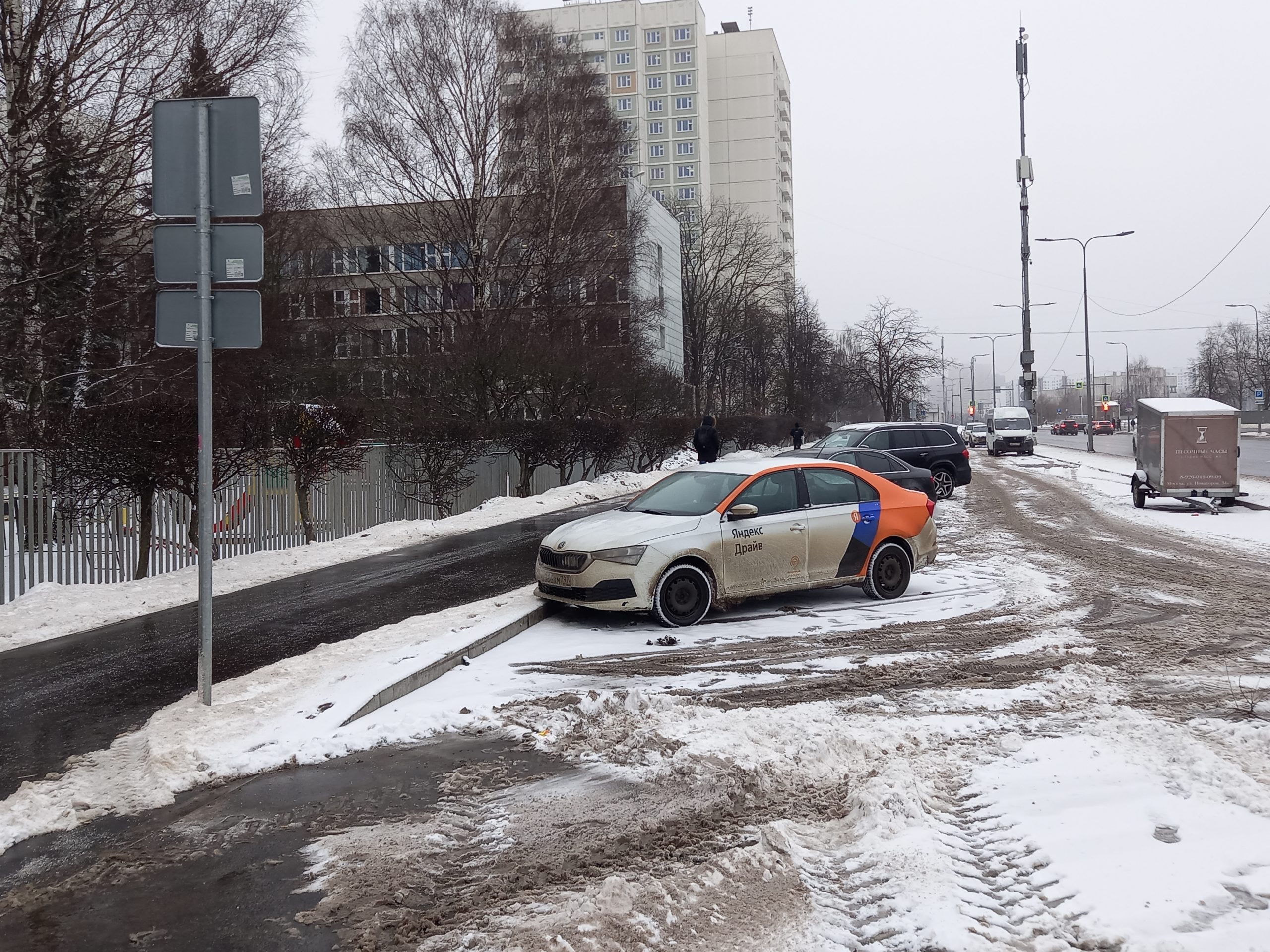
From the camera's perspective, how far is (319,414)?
16516 millimetres

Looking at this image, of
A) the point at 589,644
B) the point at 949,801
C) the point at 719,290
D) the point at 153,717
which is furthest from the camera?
the point at 719,290

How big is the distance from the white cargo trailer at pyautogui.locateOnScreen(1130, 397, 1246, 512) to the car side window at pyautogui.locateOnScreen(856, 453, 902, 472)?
5.13 m

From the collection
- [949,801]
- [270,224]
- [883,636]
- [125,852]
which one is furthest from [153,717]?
[270,224]

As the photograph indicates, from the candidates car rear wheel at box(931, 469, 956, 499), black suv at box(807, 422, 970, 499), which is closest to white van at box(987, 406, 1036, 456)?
black suv at box(807, 422, 970, 499)

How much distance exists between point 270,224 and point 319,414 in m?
14.7

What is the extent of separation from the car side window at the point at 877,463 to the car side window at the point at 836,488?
8864 millimetres

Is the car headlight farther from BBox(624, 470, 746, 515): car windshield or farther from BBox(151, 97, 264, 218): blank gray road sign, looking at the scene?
BBox(151, 97, 264, 218): blank gray road sign

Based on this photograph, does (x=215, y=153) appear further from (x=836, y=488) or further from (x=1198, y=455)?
(x=1198, y=455)

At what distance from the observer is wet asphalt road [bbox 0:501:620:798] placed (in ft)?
19.9

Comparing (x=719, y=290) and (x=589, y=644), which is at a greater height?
(x=719, y=290)

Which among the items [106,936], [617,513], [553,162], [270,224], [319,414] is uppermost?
[553,162]

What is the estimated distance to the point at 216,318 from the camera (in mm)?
6410

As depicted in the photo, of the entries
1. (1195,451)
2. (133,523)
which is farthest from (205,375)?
(1195,451)

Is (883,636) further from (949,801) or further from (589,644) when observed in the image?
(949,801)
